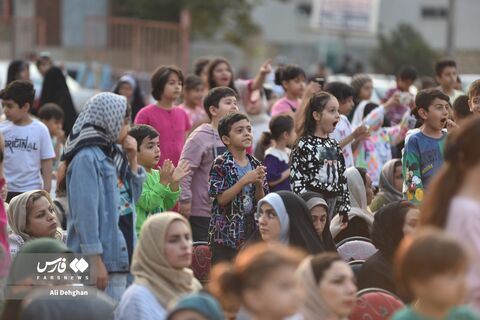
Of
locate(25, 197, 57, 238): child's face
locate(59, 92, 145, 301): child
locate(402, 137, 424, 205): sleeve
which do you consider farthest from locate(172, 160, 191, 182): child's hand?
locate(59, 92, 145, 301): child

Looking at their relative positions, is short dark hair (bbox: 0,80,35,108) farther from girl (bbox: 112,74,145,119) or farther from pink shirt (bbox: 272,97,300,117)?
girl (bbox: 112,74,145,119)

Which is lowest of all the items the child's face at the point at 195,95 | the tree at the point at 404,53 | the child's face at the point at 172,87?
the tree at the point at 404,53

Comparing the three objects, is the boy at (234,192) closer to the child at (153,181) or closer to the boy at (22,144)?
the child at (153,181)

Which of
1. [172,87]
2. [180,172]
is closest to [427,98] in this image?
[180,172]

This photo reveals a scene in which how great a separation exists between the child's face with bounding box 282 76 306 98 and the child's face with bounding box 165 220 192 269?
728 cm

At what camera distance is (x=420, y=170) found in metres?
10.9

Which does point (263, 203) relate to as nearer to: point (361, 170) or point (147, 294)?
point (147, 294)

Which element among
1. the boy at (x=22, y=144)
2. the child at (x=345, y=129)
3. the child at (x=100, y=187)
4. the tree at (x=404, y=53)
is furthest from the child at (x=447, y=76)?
the tree at (x=404, y=53)

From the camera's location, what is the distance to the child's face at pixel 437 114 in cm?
1098

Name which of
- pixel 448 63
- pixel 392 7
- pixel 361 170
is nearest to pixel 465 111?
pixel 361 170

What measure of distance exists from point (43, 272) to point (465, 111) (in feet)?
15.4

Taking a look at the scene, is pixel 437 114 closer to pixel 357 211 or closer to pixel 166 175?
pixel 357 211

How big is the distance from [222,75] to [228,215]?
395 centimetres

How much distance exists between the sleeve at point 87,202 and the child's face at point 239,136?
228cm
